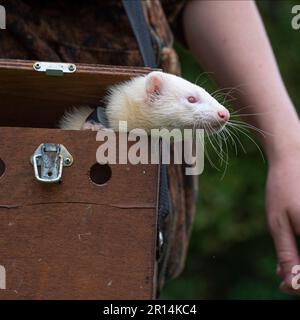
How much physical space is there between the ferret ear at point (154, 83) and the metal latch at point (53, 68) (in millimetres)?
183

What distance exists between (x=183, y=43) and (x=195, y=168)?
431 mm

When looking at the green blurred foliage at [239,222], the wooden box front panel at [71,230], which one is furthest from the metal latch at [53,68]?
the green blurred foliage at [239,222]

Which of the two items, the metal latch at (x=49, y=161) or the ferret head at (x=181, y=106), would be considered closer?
the metal latch at (x=49, y=161)

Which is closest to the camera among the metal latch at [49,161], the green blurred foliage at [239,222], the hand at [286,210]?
the metal latch at [49,161]

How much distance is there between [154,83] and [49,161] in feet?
1.03

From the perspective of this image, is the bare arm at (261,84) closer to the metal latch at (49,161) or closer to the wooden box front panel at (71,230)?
the wooden box front panel at (71,230)

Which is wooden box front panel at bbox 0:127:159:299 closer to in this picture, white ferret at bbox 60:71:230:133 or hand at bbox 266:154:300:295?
white ferret at bbox 60:71:230:133

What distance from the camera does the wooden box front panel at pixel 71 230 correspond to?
164 cm

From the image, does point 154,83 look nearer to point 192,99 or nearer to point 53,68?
point 192,99

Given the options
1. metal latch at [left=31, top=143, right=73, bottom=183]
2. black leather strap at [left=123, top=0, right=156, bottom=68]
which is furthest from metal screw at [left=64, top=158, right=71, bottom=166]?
black leather strap at [left=123, top=0, right=156, bottom=68]

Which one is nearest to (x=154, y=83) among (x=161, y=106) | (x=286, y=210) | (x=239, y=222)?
(x=161, y=106)

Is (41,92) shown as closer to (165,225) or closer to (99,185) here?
(99,185)

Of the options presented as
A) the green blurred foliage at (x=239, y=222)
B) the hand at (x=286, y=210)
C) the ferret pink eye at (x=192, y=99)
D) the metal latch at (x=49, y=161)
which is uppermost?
the green blurred foliage at (x=239, y=222)

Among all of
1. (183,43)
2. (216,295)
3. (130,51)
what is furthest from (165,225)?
(216,295)
